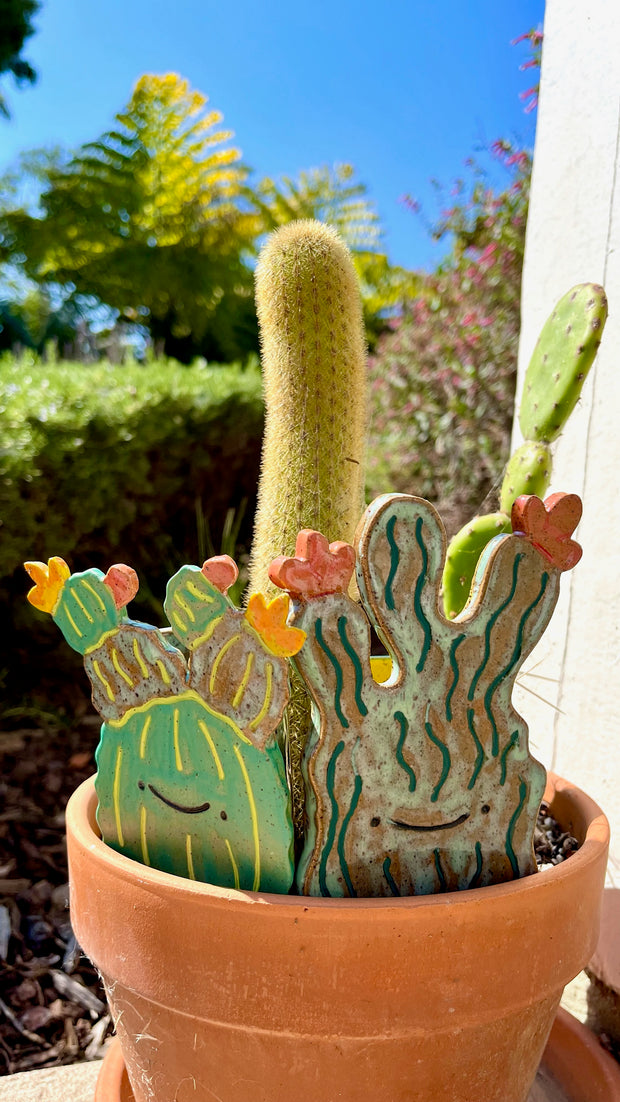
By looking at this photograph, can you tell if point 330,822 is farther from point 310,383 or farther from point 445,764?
point 310,383

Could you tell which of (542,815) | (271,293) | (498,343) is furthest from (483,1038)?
(498,343)

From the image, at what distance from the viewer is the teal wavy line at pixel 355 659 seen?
Answer: 713 mm

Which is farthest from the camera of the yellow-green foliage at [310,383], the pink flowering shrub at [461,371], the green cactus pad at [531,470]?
the pink flowering shrub at [461,371]

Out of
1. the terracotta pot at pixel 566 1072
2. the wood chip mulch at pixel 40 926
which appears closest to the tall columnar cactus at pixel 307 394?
the terracotta pot at pixel 566 1072

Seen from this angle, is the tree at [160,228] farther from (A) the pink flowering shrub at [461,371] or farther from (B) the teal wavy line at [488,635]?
(B) the teal wavy line at [488,635]

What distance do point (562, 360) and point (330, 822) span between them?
0.63 meters

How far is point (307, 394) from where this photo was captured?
0.88m

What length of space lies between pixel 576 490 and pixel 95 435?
5.51 feet

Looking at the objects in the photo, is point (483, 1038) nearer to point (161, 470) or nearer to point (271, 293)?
point (271, 293)

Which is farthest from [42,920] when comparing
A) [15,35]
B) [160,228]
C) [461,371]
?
[15,35]

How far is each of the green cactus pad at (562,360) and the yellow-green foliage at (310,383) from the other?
260mm

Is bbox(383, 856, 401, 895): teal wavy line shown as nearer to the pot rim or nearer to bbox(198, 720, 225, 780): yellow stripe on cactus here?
the pot rim

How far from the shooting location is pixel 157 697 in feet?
2.43

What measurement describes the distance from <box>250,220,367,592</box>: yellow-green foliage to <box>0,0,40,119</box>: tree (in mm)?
12886
